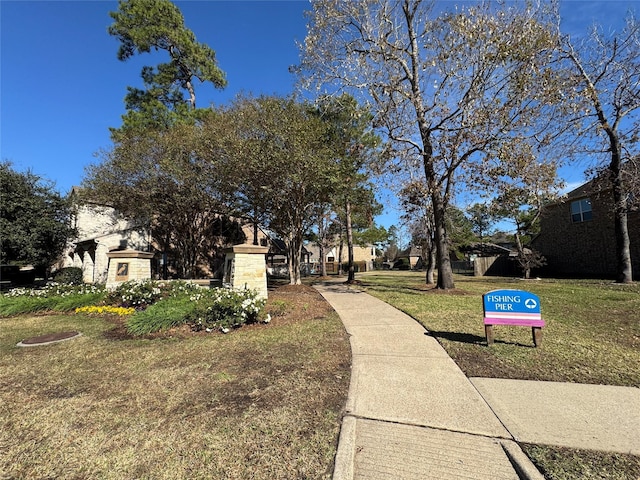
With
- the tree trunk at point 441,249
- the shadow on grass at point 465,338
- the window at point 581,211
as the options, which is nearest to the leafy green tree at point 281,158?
the tree trunk at point 441,249

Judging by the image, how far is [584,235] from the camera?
66.2ft

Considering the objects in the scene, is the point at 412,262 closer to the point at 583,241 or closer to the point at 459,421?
the point at 583,241

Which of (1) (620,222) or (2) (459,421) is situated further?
(1) (620,222)

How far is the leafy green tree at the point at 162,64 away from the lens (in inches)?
807

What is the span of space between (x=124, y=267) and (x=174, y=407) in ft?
34.7

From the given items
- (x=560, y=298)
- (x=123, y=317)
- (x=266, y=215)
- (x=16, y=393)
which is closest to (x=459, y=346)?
(x=16, y=393)

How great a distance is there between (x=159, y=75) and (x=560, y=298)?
26.2 meters

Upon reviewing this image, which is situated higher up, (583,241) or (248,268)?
(583,241)

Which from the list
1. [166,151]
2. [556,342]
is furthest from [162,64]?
[556,342]

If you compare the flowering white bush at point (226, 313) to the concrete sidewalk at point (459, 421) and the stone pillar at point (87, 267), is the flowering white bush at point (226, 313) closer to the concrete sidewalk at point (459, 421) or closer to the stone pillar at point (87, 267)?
the concrete sidewalk at point (459, 421)

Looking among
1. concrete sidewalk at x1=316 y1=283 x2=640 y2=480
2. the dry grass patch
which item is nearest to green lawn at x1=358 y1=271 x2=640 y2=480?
concrete sidewalk at x1=316 y1=283 x2=640 y2=480

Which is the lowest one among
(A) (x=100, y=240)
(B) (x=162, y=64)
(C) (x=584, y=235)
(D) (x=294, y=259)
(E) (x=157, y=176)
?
(D) (x=294, y=259)

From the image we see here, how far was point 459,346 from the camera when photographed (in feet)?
16.4

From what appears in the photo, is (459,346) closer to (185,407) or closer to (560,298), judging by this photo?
(185,407)
